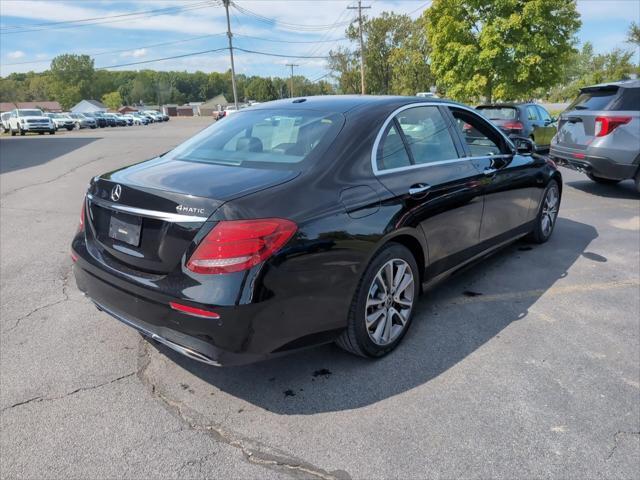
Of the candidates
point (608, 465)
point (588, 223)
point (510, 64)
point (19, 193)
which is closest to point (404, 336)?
point (608, 465)

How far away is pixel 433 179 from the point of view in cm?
347

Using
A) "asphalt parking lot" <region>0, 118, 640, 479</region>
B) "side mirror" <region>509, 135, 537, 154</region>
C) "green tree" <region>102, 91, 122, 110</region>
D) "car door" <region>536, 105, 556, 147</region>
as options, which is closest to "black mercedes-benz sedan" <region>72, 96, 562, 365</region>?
"asphalt parking lot" <region>0, 118, 640, 479</region>

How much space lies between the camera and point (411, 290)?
3.35 metres

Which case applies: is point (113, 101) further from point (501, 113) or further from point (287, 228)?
point (287, 228)

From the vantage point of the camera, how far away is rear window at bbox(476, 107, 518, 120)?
486 inches

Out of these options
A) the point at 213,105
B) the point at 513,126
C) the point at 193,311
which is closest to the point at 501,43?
the point at 513,126

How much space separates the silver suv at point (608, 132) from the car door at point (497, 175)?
3946 mm

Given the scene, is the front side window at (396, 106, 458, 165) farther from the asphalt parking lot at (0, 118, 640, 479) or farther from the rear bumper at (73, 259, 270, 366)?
the rear bumper at (73, 259, 270, 366)

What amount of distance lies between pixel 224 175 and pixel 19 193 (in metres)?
8.27

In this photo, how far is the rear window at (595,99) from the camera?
26.5 ft

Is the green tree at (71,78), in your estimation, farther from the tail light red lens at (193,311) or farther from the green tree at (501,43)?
the tail light red lens at (193,311)

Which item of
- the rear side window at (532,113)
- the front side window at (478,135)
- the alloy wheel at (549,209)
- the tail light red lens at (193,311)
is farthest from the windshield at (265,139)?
the rear side window at (532,113)

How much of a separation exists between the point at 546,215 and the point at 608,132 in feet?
11.4

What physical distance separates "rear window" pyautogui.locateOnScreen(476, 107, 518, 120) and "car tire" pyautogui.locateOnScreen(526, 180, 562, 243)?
7321 millimetres
